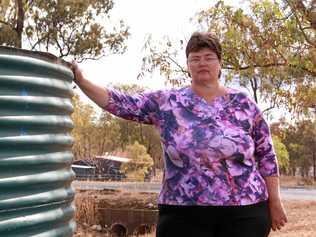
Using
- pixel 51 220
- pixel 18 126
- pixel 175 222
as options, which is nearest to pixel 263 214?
pixel 175 222

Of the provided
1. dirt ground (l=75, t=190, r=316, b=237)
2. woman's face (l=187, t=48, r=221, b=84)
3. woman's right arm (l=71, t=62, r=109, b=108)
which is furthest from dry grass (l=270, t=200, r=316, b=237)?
woman's right arm (l=71, t=62, r=109, b=108)

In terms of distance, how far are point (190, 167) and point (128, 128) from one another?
1884 inches

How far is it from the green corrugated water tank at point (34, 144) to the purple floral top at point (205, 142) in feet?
1.78

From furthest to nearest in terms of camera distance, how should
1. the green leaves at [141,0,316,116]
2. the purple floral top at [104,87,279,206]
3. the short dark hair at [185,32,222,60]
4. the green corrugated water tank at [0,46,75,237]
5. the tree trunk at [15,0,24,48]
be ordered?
the tree trunk at [15,0,24,48] → the green leaves at [141,0,316,116] → the short dark hair at [185,32,222,60] → the purple floral top at [104,87,279,206] → the green corrugated water tank at [0,46,75,237]

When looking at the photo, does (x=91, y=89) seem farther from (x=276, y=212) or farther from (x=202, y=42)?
(x=276, y=212)

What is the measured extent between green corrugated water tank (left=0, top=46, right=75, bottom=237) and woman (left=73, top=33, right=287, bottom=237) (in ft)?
1.22

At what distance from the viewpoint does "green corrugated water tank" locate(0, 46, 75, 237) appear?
5.38 feet

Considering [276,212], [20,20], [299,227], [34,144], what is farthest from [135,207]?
[34,144]

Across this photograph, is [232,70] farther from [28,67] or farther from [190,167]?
[28,67]

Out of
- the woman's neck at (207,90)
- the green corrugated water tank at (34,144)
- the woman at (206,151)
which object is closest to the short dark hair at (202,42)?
the woman at (206,151)

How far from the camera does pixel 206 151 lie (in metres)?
2.31

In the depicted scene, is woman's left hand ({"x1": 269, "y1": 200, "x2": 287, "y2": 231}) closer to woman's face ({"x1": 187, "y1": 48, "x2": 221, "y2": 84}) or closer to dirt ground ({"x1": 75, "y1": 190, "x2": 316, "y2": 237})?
woman's face ({"x1": 187, "y1": 48, "x2": 221, "y2": 84})

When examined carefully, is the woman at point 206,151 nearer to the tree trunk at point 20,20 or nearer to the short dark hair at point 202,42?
the short dark hair at point 202,42

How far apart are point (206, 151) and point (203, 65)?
1.22 ft
